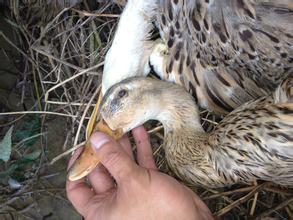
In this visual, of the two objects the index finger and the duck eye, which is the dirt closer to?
the index finger

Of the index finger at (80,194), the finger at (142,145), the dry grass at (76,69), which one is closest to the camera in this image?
the index finger at (80,194)

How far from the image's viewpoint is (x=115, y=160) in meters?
1.42

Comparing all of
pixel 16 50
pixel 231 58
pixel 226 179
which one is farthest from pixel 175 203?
pixel 16 50

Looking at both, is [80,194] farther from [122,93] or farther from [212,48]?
[212,48]

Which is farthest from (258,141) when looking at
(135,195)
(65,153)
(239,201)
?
(65,153)

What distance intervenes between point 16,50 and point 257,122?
124 centimetres

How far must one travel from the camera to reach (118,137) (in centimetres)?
170

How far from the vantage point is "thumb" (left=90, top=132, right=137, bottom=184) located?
4.62 feet

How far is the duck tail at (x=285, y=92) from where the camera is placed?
1450 mm

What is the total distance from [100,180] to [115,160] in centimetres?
31


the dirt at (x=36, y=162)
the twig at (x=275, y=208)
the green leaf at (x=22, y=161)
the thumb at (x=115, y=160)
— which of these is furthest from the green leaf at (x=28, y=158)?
the twig at (x=275, y=208)

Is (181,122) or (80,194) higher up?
(181,122)

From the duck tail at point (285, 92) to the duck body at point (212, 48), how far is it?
7 centimetres

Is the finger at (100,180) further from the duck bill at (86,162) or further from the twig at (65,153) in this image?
the twig at (65,153)
